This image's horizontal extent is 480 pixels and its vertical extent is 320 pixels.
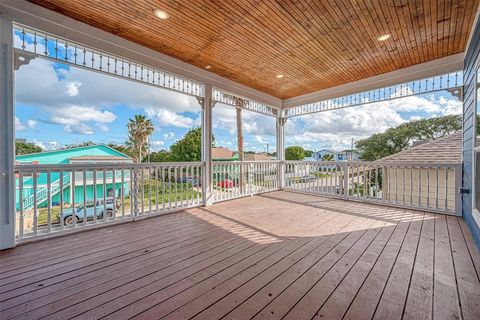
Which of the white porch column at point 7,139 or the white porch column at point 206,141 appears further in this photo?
the white porch column at point 206,141

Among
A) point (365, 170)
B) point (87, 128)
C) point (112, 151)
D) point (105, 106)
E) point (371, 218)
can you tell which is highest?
point (105, 106)

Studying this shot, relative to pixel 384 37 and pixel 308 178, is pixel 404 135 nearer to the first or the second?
pixel 308 178

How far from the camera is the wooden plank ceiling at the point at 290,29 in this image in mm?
2443

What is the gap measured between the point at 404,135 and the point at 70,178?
1811cm

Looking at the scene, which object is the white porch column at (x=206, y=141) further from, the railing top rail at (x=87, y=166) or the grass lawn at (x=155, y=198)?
the railing top rail at (x=87, y=166)

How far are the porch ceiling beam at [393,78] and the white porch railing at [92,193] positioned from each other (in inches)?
149

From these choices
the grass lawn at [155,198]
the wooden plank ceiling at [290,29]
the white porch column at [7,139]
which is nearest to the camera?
the white porch column at [7,139]

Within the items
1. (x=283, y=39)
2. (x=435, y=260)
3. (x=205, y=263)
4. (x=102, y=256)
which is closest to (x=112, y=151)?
(x=102, y=256)

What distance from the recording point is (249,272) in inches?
71.9

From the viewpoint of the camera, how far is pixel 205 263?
1.99 m

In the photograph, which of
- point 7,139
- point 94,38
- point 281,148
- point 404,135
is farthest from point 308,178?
point 404,135

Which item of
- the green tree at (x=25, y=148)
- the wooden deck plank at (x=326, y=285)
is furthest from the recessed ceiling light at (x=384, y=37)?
the green tree at (x=25, y=148)

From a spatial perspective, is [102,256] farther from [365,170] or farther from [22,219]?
[365,170]

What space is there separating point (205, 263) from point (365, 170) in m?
4.24
